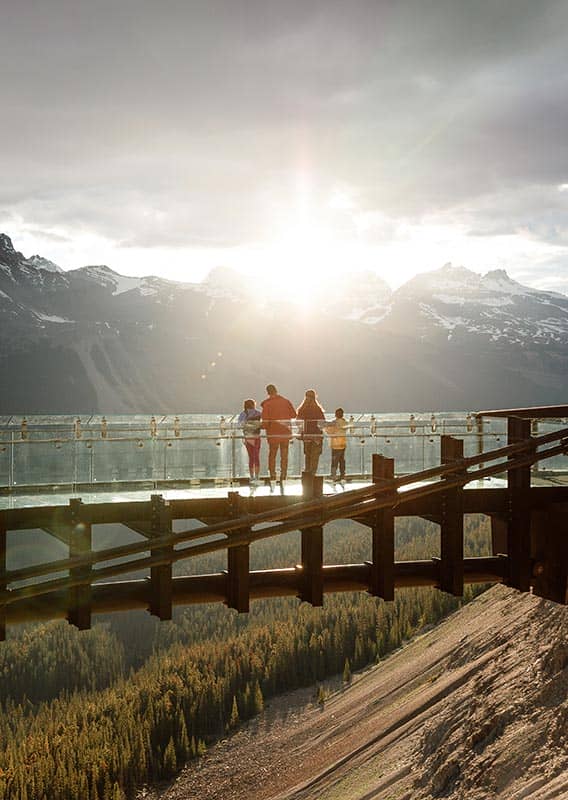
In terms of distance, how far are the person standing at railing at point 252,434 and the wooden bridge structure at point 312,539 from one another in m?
4.31

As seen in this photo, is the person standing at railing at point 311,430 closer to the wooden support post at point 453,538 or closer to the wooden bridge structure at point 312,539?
the wooden bridge structure at point 312,539

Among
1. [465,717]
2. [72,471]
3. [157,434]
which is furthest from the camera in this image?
[465,717]

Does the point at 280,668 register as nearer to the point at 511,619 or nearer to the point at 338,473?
the point at 511,619

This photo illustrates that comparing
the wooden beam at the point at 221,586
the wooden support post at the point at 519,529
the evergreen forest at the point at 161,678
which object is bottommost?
the evergreen forest at the point at 161,678

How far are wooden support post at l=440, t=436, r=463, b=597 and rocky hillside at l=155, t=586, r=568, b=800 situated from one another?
25.0 feet

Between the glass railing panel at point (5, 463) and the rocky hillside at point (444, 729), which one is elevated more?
the glass railing panel at point (5, 463)

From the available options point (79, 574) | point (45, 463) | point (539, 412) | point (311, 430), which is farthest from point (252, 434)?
point (79, 574)

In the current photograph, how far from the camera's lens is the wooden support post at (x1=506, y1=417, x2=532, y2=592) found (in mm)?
14883

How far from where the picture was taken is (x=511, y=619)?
4269cm

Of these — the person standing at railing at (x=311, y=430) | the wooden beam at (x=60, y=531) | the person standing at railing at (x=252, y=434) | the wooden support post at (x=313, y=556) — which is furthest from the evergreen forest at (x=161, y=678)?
the wooden beam at (x=60, y=531)

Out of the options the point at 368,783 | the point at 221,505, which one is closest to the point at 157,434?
the point at 221,505

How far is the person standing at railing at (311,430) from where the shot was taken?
21.1 metres

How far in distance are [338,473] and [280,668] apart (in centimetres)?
7634

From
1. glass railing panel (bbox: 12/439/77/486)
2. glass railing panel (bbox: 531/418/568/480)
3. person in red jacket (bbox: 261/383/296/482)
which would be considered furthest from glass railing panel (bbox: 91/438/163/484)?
glass railing panel (bbox: 531/418/568/480)
